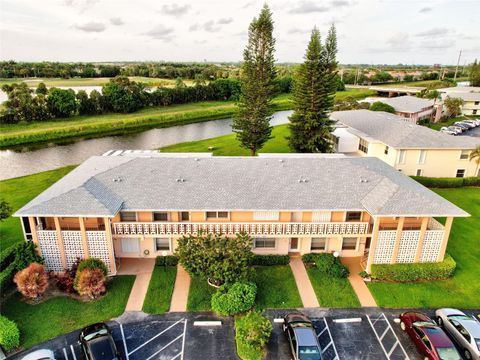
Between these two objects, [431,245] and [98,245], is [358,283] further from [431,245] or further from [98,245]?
[98,245]

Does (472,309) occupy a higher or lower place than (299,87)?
lower

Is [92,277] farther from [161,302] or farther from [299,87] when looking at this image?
[299,87]

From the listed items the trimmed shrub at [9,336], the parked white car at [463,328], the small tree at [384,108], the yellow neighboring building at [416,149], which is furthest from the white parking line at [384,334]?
the small tree at [384,108]

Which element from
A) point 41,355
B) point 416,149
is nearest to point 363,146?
point 416,149

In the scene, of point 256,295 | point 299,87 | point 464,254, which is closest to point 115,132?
point 299,87

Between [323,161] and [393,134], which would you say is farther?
[393,134]

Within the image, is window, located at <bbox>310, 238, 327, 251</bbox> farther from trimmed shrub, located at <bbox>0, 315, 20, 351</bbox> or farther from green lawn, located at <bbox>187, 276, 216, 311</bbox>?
trimmed shrub, located at <bbox>0, 315, 20, 351</bbox>
